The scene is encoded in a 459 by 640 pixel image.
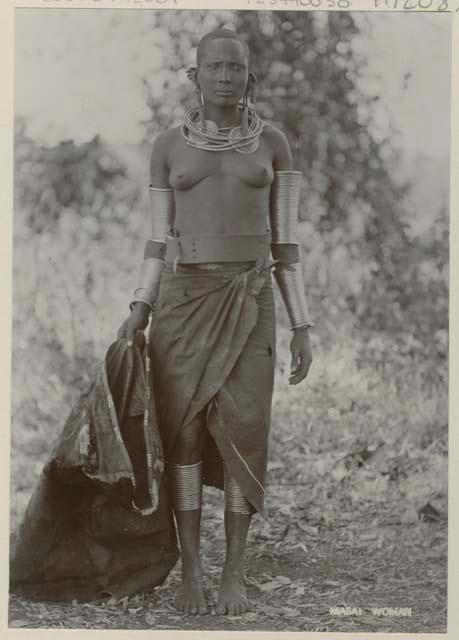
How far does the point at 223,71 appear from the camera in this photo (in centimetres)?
396

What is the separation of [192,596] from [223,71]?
201 centimetres

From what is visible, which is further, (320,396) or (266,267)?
(320,396)

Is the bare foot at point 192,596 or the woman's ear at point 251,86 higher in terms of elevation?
the woman's ear at point 251,86

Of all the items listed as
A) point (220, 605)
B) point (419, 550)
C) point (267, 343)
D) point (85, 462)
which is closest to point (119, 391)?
point (85, 462)

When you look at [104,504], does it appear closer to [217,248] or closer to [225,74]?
[217,248]

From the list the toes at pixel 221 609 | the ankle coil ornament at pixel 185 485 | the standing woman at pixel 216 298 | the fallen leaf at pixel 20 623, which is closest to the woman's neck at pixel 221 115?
the standing woman at pixel 216 298

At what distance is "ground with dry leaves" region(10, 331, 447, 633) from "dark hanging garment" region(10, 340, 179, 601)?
0.32 ft

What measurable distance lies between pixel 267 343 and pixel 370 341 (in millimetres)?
1031

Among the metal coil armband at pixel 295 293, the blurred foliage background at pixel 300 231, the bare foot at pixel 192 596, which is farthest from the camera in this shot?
the blurred foliage background at pixel 300 231

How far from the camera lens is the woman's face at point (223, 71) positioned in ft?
13.0

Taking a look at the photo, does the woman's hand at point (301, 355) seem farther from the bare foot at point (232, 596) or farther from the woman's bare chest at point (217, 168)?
the bare foot at point (232, 596)

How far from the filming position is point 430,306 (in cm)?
474

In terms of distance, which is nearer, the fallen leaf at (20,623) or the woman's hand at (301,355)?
the fallen leaf at (20,623)

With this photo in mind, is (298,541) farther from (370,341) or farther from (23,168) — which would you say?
(23,168)
